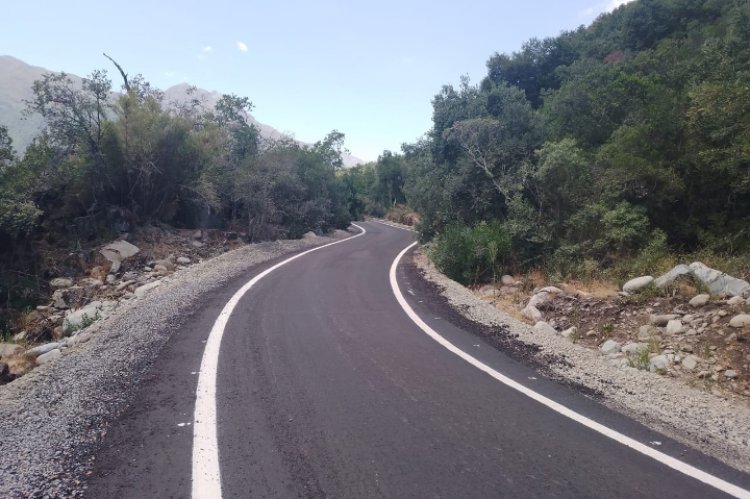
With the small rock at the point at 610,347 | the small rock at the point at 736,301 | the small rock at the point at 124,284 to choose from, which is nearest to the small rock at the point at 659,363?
the small rock at the point at 610,347

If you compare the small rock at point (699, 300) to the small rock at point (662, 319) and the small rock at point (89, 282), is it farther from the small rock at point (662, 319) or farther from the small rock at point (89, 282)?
the small rock at point (89, 282)

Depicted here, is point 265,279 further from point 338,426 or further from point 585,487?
point 585,487

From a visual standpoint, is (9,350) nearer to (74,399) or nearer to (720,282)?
(74,399)

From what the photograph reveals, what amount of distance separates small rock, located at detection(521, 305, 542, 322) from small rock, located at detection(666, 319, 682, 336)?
2.40 m

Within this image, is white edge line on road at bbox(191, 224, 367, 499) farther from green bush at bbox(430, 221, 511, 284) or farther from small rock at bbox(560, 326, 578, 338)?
green bush at bbox(430, 221, 511, 284)

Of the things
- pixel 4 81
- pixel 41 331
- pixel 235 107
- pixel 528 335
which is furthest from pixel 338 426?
pixel 4 81

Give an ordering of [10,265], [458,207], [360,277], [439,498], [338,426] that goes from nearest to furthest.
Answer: [439,498] → [338,426] → [360,277] → [10,265] → [458,207]

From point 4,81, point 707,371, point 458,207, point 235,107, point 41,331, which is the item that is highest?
point 4,81

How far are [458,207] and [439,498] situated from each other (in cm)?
1466

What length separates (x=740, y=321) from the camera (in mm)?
7254

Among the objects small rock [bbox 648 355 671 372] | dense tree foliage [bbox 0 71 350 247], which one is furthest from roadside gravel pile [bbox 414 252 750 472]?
dense tree foliage [bbox 0 71 350 247]

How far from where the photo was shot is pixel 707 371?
6547mm

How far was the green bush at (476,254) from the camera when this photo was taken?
13.6 meters

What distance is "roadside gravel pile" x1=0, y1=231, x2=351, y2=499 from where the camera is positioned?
11.8 ft
